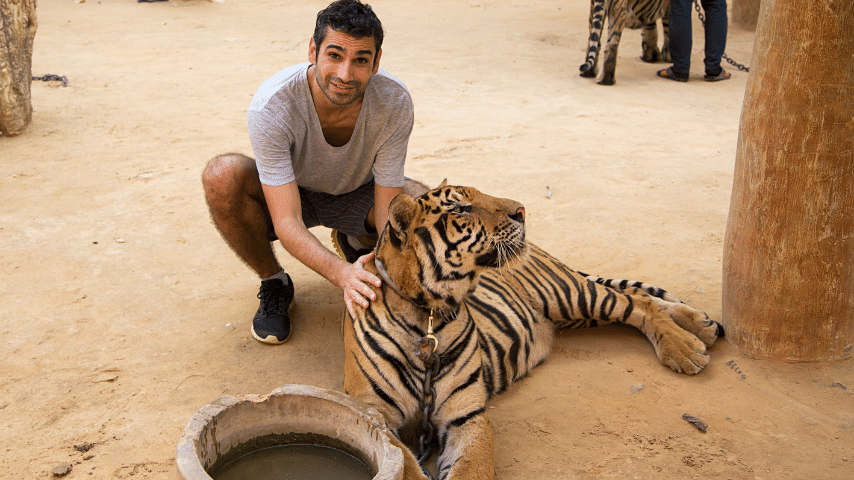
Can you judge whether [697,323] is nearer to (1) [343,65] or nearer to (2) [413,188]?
(2) [413,188]

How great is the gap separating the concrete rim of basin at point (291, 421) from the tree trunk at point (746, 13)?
12.2m

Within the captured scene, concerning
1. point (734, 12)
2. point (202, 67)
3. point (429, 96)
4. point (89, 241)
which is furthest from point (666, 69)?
point (89, 241)

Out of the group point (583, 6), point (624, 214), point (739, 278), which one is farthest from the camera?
point (583, 6)

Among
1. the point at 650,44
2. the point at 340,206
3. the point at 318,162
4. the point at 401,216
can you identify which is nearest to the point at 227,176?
the point at 318,162

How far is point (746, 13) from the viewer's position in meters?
12.3

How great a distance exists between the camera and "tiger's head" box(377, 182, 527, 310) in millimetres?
2607

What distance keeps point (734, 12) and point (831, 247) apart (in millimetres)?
11116

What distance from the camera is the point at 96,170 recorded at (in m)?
5.75

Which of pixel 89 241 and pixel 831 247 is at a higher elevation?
pixel 831 247

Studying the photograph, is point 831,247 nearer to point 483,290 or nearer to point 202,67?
point 483,290

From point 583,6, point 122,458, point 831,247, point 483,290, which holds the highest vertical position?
point 583,6

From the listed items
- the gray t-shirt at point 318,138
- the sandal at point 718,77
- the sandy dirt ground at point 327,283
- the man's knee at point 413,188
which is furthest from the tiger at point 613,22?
the gray t-shirt at point 318,138

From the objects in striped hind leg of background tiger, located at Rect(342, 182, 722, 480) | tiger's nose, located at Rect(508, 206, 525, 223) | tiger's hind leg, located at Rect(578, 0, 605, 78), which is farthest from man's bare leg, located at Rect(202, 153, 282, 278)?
tiger's hind leg, located at Rect(578, 0, 605, 78)

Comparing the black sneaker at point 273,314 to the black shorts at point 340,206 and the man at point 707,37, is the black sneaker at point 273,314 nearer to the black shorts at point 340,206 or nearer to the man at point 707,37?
the black shorts at point 340,206
